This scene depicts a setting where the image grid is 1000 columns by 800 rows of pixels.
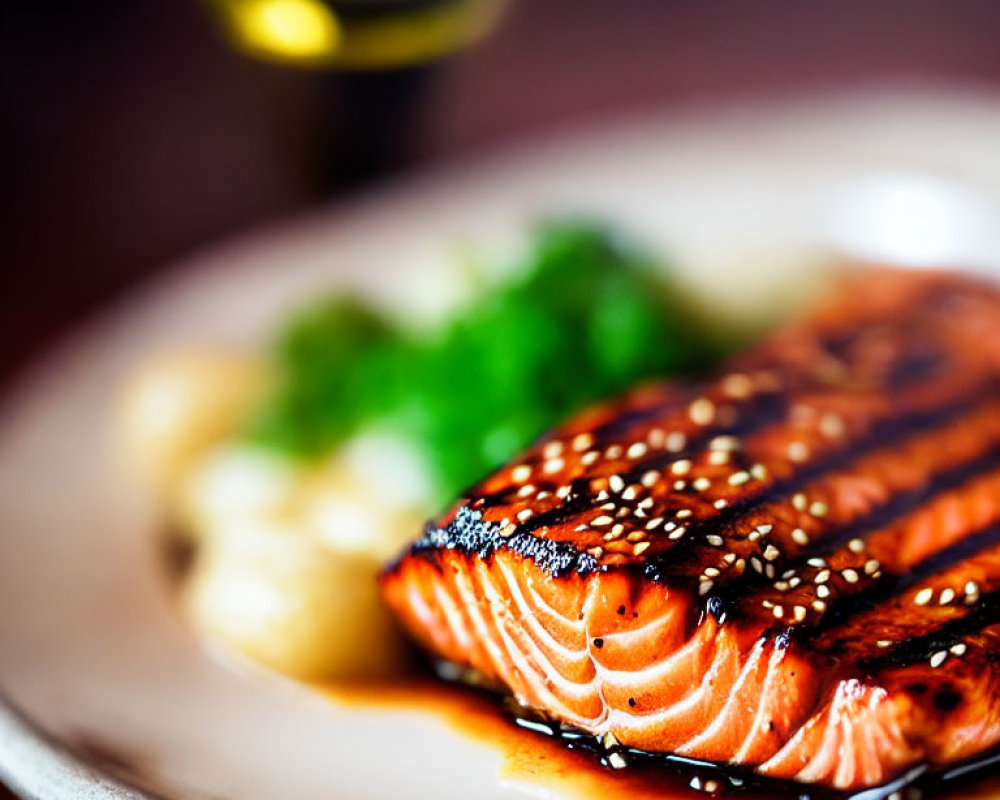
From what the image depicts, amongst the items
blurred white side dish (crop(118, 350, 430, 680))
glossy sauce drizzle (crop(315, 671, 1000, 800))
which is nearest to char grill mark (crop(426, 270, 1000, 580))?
glossy sauce drizzle (crop(315, 671, 1000, 800))

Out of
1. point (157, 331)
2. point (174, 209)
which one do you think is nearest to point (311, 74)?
point (157, 331)

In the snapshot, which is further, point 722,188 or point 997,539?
point 722,188

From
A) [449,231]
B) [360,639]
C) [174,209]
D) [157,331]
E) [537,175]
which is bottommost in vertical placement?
[360,639]

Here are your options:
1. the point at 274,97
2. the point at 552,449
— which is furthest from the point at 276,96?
the point at 552,449

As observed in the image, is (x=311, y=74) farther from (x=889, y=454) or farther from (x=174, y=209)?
(x=889, y=454)

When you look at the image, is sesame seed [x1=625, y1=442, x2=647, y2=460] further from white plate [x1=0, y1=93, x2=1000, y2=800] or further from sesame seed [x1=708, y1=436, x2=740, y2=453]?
white plate [x1=0, y1=93, x2=1000, y2=800]

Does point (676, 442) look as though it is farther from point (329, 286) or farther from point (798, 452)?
point (329, 286)
